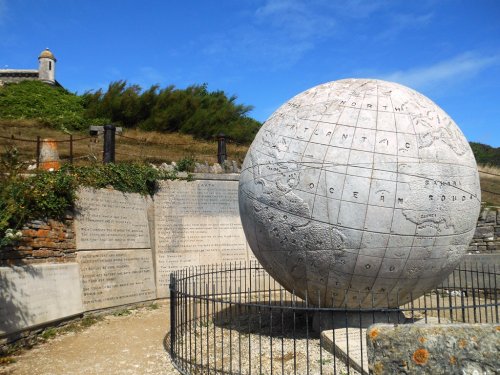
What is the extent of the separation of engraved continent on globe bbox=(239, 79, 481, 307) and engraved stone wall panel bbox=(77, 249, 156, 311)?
444cm

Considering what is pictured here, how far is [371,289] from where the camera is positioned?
596cm

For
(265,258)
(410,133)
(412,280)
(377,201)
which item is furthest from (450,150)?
(265,258)

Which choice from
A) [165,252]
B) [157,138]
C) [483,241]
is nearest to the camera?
[165,252]

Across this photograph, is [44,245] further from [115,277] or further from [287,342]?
[287,342]

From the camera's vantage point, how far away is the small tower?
33188 mm

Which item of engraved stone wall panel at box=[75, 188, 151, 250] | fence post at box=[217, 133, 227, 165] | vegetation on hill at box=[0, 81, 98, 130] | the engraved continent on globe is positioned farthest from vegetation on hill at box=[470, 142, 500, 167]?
the engraved continent on globe

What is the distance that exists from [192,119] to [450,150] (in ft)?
77.9

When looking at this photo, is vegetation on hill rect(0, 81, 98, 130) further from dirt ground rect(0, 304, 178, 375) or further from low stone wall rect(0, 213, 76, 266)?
dirt ground rect(0, 304, 178, 375)

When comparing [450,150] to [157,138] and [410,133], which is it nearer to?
[410,133]

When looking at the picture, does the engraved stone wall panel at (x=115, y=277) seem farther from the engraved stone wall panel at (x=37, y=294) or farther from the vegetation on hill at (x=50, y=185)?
the vegetation on hill at (x=50, y=185)

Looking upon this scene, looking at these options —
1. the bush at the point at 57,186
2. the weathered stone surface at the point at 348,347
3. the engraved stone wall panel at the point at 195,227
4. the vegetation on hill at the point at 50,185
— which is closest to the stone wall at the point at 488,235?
the engraved stone wall panel at the point at 195,227

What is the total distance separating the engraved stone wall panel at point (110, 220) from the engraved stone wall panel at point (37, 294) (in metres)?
0.83

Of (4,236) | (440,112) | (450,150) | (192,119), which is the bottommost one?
(4,236)

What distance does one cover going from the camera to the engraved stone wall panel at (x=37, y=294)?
23.2 feet
